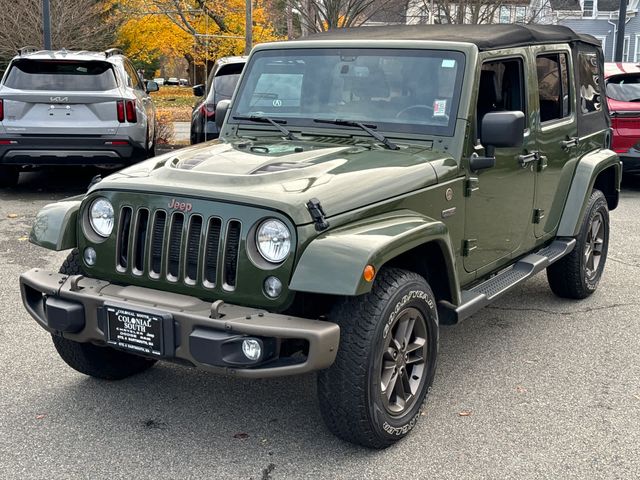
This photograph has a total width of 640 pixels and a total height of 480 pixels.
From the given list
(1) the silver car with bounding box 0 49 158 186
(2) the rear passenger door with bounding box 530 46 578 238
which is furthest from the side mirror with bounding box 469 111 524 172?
(1) the silver car with bounding box 0 49 158 186

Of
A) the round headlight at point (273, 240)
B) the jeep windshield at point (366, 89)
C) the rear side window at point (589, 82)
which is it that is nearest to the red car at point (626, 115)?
the rear side window at point (589, 82)

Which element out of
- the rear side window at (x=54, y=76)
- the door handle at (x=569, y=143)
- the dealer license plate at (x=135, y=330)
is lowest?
the dealer license plate at (x=135, y=330)

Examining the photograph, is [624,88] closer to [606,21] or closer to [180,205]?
[180,205]

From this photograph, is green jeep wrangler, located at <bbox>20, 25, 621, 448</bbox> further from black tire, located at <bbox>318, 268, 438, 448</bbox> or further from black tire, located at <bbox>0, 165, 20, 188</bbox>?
black tire, located at <bbox>0, 165, 20, 188</bbox>

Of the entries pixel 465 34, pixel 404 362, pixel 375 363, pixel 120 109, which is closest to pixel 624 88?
pixel 120 109

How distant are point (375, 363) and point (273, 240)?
2.26 ft

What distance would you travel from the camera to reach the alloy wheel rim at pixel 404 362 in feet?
12.5

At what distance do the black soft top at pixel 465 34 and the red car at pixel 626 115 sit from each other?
5639 millimetres

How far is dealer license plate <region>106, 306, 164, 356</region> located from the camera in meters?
3.58

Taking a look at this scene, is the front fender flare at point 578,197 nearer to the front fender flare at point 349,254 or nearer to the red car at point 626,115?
the front fender flare at point 349,254

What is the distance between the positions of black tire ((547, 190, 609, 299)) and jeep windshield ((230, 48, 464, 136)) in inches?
79.0

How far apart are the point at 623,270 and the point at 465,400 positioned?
11.4 ft

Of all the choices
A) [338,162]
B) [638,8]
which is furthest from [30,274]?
[638,8]

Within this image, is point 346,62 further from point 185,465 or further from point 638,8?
point 638,8
